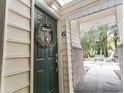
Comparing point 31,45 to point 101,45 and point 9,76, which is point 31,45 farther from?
point 101,45

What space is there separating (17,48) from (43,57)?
2.47 ft

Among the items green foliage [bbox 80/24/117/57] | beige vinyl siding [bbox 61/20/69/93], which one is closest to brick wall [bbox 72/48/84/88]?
beige vinyl siding [bbox 61/20/69/93]

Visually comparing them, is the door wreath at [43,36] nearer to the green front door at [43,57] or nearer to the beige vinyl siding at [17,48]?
the green front door at [43,57]

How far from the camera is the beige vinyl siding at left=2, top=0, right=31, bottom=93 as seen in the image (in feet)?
3.77

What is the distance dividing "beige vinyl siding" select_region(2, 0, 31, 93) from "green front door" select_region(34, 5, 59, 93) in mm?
328

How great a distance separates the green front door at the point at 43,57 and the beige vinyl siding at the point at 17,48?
0.33 m

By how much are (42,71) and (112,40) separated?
21.4 ft

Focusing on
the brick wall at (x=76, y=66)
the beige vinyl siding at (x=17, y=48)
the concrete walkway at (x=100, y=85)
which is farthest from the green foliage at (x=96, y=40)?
the beige vinyl siding at (x=17, y=48)

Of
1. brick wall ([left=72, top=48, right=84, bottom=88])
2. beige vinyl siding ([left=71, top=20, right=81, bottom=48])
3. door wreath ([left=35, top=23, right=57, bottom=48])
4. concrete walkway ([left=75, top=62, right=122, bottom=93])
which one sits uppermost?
beige vinyl siding ([left=71, top=20, right=81, bottom=48])

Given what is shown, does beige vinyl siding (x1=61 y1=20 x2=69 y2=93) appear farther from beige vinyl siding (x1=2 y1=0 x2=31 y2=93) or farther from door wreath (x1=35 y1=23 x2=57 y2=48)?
beige vinyl siding (x1=2 y1=0 x2=31 y2=93)

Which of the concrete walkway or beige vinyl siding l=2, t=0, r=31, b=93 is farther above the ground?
beige vinyl siding l=2, t=0, r=31, b=93

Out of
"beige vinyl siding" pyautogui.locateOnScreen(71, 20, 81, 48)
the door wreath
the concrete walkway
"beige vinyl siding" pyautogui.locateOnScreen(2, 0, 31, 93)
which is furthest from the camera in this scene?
"beige vinyl siding" pyautogui.locateOnScreen(71, 20, 81, 48)

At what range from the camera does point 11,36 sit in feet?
3.98

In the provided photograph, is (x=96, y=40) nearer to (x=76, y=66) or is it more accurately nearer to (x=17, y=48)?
(x=76, y=66)
